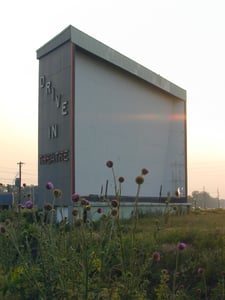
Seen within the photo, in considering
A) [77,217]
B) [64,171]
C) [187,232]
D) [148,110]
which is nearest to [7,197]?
[148,110]

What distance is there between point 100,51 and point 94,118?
392 centimetres

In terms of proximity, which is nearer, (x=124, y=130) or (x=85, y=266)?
(x=85, y=266)

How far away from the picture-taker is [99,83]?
101 feet

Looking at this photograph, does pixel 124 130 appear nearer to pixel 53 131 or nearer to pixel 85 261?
pixel 53 131

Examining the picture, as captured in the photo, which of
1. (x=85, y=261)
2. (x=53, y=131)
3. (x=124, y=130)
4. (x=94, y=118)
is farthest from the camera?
(x=124, y=130)

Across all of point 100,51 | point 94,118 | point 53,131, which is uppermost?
point 100,51

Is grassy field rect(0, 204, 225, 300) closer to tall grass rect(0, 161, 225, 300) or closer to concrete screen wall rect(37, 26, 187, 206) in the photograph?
tall grass rect(0, 161, 225, 300)

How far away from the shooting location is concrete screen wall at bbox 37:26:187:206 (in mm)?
28297

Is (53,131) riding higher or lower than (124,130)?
lower

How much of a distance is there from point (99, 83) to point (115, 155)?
14.8ft

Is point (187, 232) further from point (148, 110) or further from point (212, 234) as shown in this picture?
point (148, 110)

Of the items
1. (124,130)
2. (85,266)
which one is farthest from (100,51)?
(85,266)

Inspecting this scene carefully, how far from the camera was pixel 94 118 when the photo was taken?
2994 centimetres

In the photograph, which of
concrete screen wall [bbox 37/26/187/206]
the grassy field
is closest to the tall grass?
the grassy field
